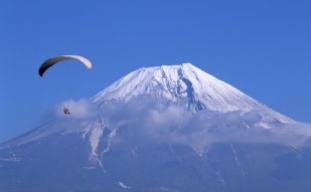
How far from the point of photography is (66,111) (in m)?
57.2

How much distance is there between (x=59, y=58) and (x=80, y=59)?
6.30 ft

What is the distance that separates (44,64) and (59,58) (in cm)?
145

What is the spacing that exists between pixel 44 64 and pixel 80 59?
3.33 m

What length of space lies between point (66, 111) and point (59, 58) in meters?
3.40

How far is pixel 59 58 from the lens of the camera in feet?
183

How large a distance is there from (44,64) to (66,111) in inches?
122

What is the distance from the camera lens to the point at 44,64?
186 ft
